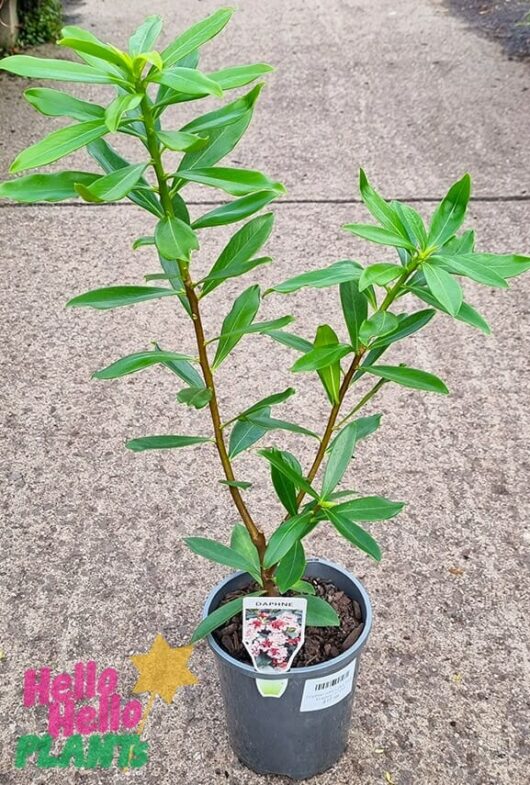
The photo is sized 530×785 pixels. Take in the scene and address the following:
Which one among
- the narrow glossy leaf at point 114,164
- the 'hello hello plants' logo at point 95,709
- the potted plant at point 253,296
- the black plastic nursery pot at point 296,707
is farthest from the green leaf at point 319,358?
the 'hello hello plants' logo at point 95,709

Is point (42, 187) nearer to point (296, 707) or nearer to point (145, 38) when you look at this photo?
point (145, 38)

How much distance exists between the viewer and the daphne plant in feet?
3.71

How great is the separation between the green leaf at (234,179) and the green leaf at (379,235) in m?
0.15

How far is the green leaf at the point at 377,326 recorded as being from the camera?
1.29m

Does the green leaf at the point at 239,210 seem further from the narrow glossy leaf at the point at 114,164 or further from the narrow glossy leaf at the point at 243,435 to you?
the narrow glossy leaf at the point at 243,435

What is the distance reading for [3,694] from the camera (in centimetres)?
195

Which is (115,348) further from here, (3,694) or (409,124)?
(409,124)

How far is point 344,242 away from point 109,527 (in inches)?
74.7

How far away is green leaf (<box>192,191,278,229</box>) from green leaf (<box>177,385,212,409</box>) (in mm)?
282

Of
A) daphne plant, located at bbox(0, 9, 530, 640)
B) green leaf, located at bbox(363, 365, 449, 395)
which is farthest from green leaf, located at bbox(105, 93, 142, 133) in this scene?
green leaf, located at bbox(363, 365, 449, 395)

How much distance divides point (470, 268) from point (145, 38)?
604 mm

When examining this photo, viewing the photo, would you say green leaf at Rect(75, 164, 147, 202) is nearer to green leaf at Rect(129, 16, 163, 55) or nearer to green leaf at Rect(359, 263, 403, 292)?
green leaf at Rect(129, 16, 163, 55)

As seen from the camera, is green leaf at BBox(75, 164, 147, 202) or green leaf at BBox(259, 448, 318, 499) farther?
green leaf at BBox(259, 448, 318, 499)

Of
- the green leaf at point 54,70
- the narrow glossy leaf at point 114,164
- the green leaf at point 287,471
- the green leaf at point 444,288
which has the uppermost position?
the green leaf at point 54,70
